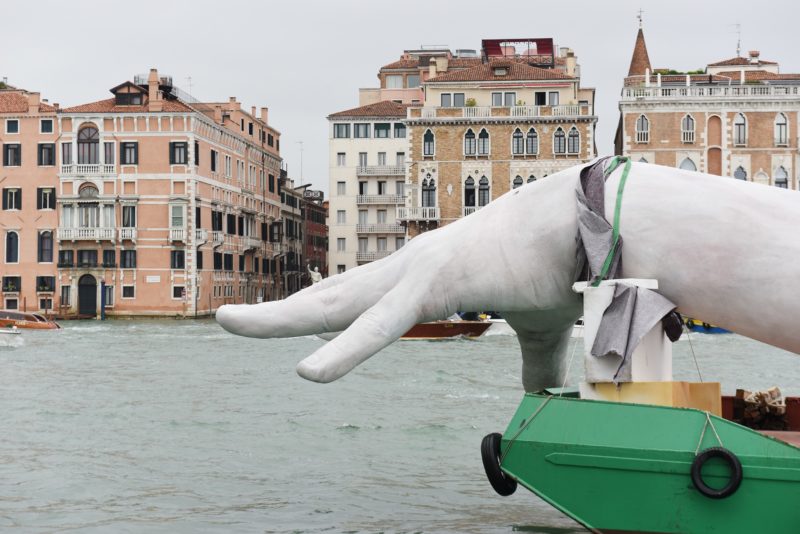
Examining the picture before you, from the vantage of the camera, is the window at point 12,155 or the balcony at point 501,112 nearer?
the balcony at point 501,112

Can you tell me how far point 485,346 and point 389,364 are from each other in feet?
24.1

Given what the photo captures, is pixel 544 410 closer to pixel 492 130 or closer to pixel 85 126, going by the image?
pixel 492 130

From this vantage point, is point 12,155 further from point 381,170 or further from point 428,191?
point 428,191

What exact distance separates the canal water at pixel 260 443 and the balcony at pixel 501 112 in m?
24.4

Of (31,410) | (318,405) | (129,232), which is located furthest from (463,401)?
(129,232)

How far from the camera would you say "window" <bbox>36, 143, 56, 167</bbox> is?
5125 centimetres

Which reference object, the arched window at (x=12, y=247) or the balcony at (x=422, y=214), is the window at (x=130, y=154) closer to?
the arched window at (x=12, y=247)

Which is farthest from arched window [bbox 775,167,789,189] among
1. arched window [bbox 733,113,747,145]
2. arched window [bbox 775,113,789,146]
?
arched window [bbox 733,113,747,145]

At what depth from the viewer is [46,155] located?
51281 millimetres

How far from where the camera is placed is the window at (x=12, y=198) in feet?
169

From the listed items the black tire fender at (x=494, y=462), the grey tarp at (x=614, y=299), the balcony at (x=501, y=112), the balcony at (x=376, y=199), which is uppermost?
the balcony at (x=501, y=112)

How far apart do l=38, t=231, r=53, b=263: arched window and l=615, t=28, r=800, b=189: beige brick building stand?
2644cm

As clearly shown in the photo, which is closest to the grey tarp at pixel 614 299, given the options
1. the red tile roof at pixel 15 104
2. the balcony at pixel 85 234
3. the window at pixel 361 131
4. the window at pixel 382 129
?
the balcony at pixel 85 234

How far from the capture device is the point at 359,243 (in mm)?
58562
